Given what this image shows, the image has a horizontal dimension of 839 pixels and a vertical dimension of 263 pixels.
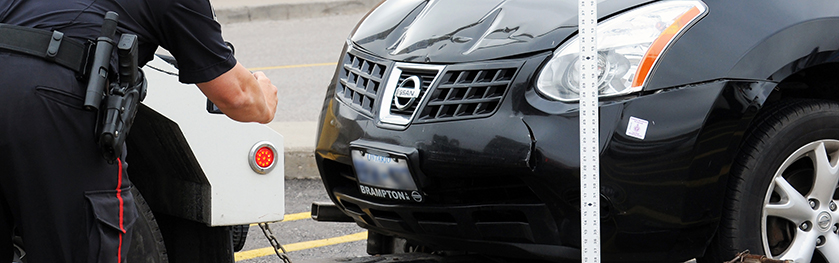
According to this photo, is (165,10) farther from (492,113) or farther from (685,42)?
(685,42)

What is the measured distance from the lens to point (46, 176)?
6.83ft

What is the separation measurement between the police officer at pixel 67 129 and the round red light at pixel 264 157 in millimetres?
840

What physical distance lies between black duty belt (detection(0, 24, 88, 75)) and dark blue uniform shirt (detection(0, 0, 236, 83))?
0.09 feet

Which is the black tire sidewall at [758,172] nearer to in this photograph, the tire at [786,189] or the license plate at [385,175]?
the tire at [786,189]

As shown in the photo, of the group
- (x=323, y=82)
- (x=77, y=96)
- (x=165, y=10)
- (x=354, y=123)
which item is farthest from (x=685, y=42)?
(x=323, y=82)

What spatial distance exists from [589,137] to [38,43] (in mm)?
1446

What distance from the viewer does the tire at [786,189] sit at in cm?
286

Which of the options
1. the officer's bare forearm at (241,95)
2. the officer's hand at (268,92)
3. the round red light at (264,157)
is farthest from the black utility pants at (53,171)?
the round red light at (264,157)

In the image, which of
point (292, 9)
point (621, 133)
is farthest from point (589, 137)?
point (292, 9)

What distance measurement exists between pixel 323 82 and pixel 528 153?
6.95m

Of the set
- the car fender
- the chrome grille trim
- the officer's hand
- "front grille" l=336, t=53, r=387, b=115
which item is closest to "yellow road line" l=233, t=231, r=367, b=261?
"front grille" l=336, t=53, r=387, b=115

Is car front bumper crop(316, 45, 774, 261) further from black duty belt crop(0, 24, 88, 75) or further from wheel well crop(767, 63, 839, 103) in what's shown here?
black duty belt crop(0, 24, 88, 75)

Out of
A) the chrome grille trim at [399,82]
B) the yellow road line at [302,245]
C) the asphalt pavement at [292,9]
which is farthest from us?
the asphalt pavement at [292,9]

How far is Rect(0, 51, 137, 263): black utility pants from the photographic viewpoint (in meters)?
2.03
